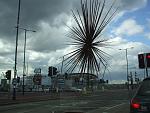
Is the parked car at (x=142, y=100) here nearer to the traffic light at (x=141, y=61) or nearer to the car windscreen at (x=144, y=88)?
the car windscreen at (x=144, y=88)

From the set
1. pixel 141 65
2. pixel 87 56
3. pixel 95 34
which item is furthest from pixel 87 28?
pixel 141 65

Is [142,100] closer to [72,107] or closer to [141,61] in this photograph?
[141,61]

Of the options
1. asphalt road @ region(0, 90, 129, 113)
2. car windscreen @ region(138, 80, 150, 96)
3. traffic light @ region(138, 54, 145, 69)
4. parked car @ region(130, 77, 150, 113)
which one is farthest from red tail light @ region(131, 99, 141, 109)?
asphalt road @ region(0, 90, 129, 113)

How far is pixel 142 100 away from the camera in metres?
6.32

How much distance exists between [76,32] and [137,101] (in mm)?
2050

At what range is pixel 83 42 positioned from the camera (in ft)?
20.8

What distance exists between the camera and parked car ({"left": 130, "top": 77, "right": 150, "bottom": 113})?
623 cm

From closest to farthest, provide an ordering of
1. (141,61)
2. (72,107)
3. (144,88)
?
1. (144,88)
2. (141,61)
3. (72,107)

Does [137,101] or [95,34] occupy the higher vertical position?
[95,34]

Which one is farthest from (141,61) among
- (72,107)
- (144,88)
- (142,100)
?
(72,107)

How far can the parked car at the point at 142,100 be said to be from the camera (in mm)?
6234

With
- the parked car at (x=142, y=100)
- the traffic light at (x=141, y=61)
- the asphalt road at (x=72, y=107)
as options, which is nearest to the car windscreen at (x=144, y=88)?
the parked car at (x=142, y=100)

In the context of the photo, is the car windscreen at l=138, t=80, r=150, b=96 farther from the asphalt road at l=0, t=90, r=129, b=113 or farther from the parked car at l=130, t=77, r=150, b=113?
the asphalt road at l=0, t=90, r=129, b=113

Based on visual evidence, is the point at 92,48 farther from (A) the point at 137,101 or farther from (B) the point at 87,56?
(A) the point at 137,101
